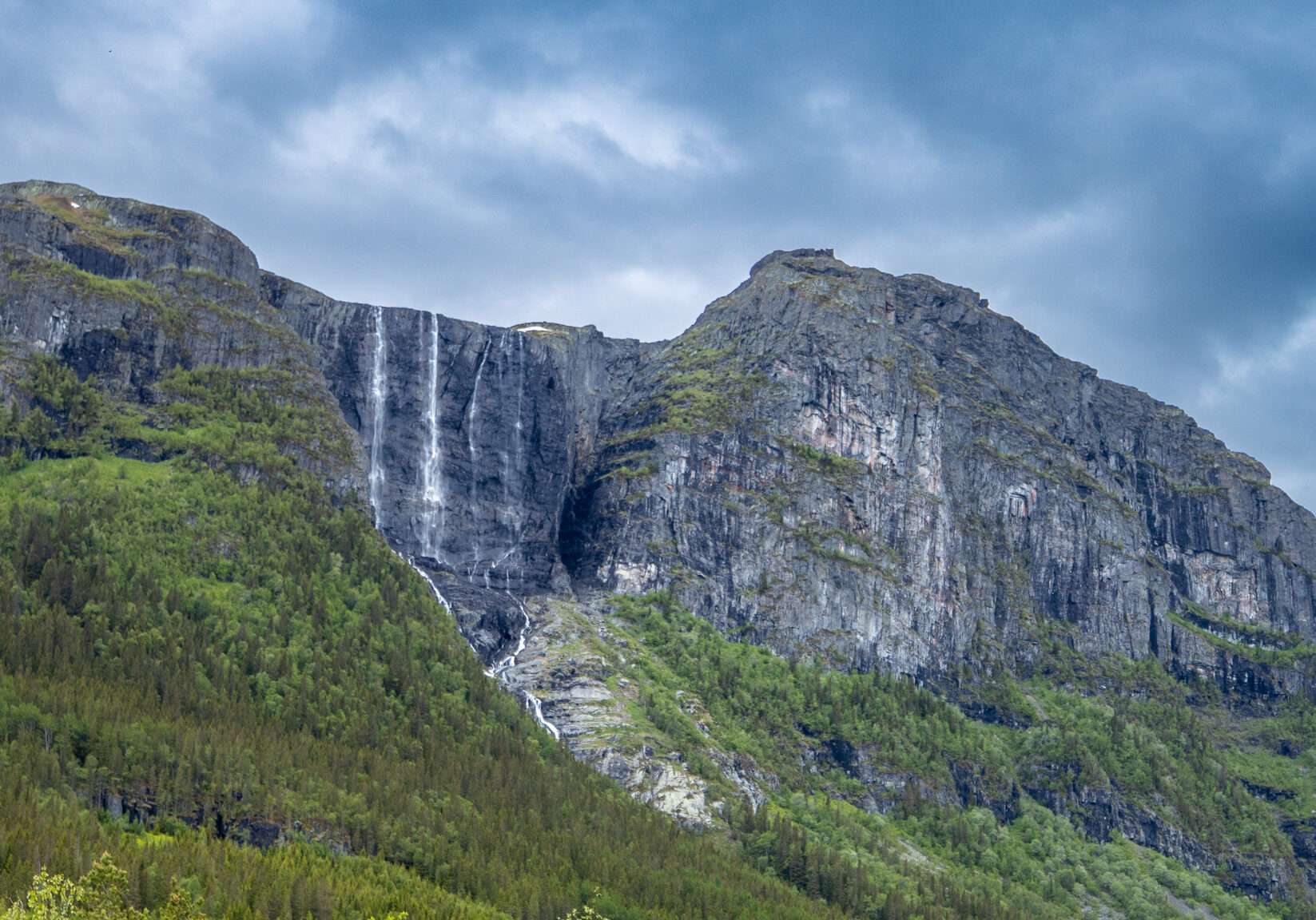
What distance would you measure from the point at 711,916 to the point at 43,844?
219ft

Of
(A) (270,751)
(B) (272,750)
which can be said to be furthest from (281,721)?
(A) (270,751)

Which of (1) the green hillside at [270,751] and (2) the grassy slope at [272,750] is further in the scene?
(2) the grassy slope at [272,750]

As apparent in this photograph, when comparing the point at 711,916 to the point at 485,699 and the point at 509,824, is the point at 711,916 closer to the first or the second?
the point at 509,824

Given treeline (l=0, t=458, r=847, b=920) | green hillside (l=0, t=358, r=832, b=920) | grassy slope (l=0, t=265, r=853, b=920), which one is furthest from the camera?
treeline (l=0, t=458, r=847, b=920)

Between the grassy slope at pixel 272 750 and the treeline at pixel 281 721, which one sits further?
the treeline at pixel 281 721

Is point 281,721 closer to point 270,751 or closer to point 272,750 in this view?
point 272,750

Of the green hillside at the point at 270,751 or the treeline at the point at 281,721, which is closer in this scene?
the green hillside at the point at 270,751

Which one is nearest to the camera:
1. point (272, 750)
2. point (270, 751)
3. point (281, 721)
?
point (270, 751)

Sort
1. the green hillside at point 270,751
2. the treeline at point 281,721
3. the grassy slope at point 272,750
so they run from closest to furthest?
the green hillside at point 270,751 < the grassy slope at point 272,750 < the treeline at point 281,721

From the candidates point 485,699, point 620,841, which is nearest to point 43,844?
point 620,841

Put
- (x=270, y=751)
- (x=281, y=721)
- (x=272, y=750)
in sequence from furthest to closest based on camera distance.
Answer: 1. (x=281, y=721)
2. (x=272, y=750)
3. (x=270, y=751)

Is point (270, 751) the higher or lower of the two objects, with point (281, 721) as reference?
lower

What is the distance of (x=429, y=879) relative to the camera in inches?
5428

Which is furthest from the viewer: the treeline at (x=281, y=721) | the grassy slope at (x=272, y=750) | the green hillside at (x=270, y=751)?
the treeline at (x=281, y=721)
